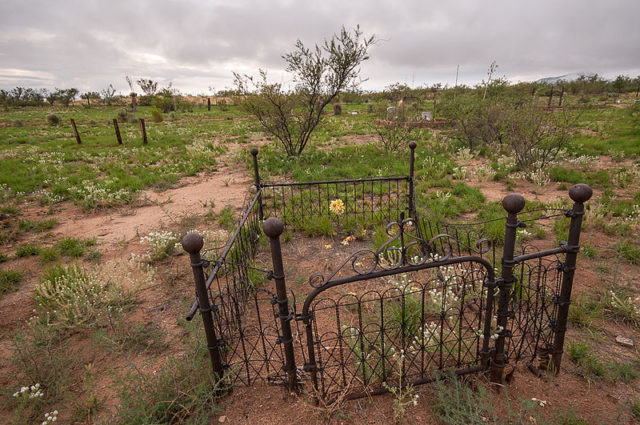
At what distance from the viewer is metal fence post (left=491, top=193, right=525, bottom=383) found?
219 centimetres

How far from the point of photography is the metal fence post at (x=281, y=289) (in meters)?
2.06

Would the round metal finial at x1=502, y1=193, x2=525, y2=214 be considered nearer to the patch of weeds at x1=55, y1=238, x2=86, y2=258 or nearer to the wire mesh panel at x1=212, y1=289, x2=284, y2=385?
the wire mesh panel at x1=212, y1=289, x2=284, y2=385

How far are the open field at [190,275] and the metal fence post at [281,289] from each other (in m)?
0.26

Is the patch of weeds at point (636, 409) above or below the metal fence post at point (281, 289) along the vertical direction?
below

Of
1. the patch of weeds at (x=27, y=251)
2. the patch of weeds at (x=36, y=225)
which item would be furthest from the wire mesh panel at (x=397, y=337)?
the patch of weeds at (x=36, y=225)

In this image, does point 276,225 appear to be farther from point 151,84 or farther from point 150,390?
point 151,84

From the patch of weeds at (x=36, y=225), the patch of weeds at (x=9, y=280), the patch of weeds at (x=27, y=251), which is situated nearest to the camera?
the patch of weeds at (x=9, y=280)

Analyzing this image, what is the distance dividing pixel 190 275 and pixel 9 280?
2543 millimetres

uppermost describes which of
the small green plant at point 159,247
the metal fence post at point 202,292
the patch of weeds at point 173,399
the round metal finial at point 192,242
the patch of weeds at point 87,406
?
the round metal finial at point 192,242

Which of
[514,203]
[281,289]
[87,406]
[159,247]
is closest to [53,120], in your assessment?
[159,247]

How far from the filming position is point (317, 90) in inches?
461

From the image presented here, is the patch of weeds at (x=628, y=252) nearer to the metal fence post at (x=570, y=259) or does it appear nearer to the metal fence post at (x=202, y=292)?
the metal fence post at (x=570, y=259)

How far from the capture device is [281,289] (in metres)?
2.22

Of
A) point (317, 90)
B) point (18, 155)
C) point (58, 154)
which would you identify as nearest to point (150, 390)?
point (317, 90)
